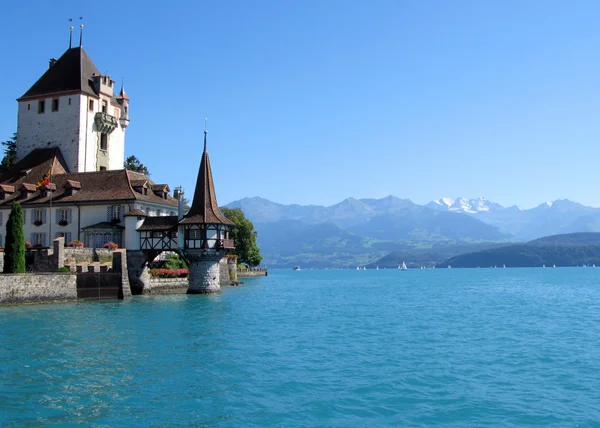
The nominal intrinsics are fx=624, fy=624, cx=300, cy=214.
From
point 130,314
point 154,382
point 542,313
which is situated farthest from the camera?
point 542,313

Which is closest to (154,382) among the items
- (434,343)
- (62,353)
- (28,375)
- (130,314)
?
(28,375)

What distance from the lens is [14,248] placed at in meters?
48.9

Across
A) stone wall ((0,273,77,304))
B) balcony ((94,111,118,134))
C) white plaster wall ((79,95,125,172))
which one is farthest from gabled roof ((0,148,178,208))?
stone wall ((0,273,77,304))

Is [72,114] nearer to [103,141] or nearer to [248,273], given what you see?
[103,141]

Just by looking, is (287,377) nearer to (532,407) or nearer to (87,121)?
(532,407)

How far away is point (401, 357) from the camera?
27547 millimetres

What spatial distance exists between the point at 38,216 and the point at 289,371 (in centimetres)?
4792

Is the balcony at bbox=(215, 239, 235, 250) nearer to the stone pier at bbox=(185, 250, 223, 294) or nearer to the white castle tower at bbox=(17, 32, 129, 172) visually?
the stone pier at bbox=(185, 250, 223, 294)

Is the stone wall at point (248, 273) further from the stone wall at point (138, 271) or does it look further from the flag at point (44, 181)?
the stone wall at point (138, 271)

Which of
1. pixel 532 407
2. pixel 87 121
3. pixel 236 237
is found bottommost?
pixel 532 407

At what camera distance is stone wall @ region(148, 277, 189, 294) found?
194ft

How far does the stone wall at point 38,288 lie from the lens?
44.6 metres

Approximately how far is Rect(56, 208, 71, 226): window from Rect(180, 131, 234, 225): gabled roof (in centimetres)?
1325

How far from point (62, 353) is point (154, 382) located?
6842 mm
